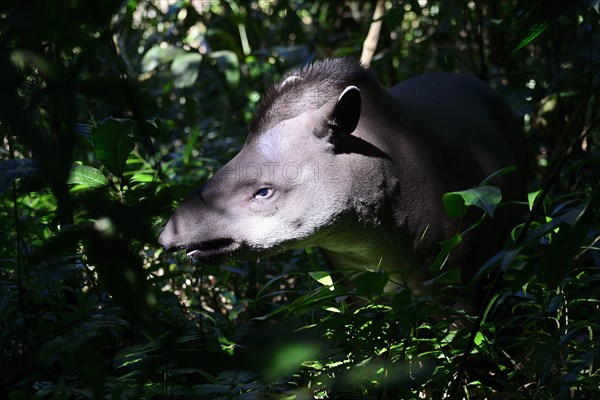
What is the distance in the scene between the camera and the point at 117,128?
201cm

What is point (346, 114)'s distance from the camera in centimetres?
214

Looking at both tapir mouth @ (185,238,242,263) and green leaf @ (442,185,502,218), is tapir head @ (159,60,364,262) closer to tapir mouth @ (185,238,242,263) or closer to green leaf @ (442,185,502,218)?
tapir mouth @ (185,238,242,263)

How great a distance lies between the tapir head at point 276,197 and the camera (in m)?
2.06

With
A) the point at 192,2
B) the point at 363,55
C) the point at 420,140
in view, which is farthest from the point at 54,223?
the point at 192,2

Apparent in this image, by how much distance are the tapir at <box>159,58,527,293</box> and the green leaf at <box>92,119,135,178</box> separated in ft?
0.73

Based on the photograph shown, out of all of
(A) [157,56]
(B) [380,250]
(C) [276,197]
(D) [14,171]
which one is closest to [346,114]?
(C) [276,197]

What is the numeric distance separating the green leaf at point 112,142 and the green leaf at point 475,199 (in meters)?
0.91

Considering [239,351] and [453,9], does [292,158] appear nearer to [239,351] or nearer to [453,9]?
[239,351]

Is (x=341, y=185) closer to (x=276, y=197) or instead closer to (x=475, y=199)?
(x=276, y=197)

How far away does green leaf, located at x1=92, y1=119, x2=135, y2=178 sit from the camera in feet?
6.56

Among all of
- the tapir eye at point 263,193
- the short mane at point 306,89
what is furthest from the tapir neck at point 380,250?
the short mane at point 306,89

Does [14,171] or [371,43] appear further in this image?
[371,43]

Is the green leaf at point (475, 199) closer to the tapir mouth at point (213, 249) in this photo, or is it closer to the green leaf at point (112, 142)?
the tapir mouth at point (213, 249)

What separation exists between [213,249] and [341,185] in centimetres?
41
